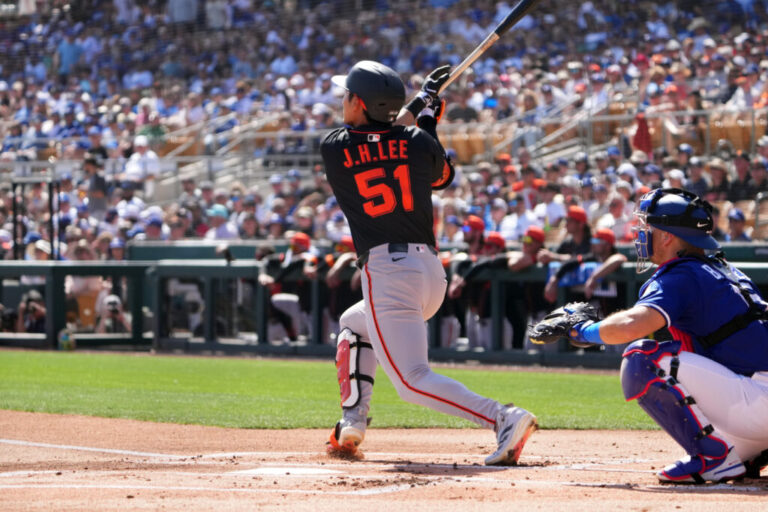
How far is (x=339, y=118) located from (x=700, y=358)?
15987 mm

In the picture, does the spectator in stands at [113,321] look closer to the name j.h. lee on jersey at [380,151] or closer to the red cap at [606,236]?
the red cap at [606,236]

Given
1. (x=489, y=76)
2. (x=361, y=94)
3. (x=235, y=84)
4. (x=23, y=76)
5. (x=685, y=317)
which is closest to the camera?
(x=685, y=317)

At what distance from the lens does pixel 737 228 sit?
37.7 ft

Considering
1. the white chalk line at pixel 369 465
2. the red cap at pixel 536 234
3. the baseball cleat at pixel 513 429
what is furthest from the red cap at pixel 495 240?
the baseball cleat at pixel 513 429

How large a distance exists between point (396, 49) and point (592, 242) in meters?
13.5

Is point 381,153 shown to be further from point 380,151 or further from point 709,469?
point 709,469

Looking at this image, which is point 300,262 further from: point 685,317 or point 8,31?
point 8,31

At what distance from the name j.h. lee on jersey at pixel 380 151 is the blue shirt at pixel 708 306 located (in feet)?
4.10

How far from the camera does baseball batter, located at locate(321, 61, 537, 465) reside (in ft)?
16.3

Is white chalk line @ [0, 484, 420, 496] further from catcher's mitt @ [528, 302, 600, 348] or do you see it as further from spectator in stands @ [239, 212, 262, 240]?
spectator in stands @ [239, 212, 262, 240]

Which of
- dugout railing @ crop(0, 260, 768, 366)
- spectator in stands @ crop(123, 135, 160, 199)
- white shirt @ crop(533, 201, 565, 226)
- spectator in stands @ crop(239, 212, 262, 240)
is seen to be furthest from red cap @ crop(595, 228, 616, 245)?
spectator in stands @ crop(123, 135, 160, 199)

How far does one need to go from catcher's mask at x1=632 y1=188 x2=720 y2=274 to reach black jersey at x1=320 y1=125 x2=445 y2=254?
100cm

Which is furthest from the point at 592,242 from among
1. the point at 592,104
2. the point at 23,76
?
the point at 23,76

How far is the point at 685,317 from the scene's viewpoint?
175 inches
